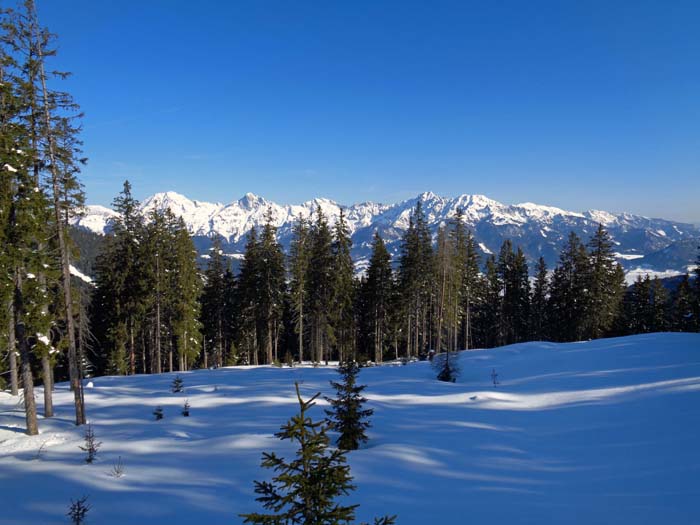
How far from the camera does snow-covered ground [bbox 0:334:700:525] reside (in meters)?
7.77

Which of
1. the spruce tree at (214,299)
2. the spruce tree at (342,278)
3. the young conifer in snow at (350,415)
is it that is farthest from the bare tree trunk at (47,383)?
the spruce tree at (214,299)

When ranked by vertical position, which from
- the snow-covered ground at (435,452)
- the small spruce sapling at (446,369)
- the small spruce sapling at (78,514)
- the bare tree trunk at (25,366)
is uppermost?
the bare tree trunk at (25,366)

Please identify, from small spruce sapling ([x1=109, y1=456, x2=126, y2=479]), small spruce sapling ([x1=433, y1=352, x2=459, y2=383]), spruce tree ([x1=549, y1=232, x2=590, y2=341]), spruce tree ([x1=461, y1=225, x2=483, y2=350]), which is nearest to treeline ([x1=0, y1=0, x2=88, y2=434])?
small spruce sapling ([x1=109, y1=456, x2=126, y2=479])

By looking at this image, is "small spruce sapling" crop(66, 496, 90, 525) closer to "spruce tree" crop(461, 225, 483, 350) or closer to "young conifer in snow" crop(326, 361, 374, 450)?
"young conifer in snow" crop(326, 361, 374, 450)

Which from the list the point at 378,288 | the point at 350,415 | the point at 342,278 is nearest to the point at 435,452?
the point at 350,415

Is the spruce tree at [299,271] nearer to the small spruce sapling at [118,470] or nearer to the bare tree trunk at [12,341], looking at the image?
the bare tree trunk at [12,341]

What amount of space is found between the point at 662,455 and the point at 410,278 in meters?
30.7

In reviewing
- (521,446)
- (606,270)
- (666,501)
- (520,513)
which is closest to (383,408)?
(521,446)

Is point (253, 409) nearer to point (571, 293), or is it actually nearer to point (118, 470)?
point (118, 470)

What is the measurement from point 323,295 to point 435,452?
1087 inches

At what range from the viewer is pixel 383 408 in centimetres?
1509

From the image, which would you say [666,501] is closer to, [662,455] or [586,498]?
[586,498]

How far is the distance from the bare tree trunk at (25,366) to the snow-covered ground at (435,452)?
537 millimetres

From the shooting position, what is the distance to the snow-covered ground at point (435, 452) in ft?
25.5
